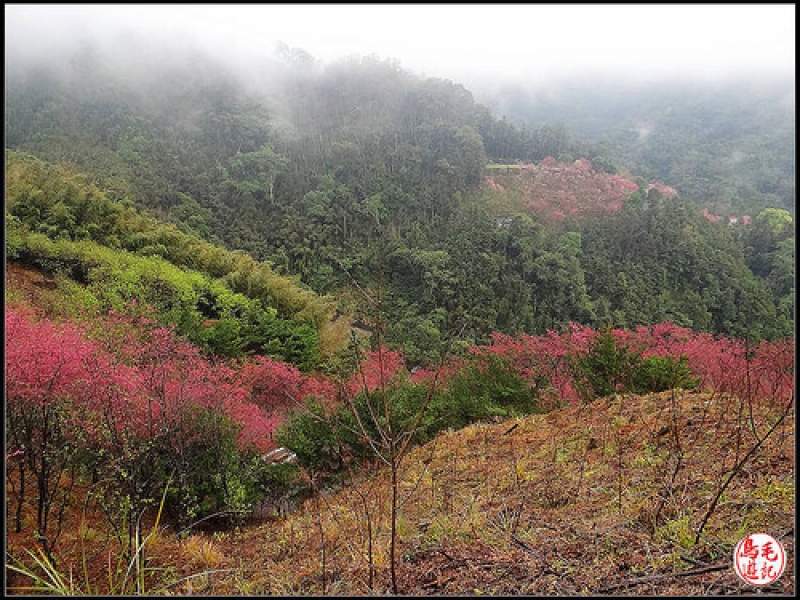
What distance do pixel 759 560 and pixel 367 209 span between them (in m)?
30.4

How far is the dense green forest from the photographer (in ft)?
52.2

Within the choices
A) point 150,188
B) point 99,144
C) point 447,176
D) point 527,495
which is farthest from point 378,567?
point 99,144

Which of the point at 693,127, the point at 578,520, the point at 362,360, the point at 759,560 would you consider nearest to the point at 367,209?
the point at 362,360

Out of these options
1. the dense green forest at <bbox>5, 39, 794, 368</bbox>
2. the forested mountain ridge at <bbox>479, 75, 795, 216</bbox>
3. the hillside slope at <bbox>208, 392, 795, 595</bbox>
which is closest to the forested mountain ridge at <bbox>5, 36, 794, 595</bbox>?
the hillside slope at <bbox>208, 392, 795, 595</bbox>

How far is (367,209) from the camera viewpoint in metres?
30.8

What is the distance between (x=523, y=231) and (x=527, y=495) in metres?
26.7

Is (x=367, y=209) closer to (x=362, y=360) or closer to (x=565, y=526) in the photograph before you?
(x=362, y=360)

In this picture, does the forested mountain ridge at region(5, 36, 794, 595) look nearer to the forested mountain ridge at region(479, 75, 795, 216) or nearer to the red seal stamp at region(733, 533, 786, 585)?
the red seal stamp at region(733, 533, 786, 585)

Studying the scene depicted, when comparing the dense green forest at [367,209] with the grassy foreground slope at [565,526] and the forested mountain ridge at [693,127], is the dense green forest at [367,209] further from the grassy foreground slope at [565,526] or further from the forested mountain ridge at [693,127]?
the grassy foreground slope at [565,526]

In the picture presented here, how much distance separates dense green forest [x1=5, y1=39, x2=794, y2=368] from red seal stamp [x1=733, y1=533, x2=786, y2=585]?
1126 cm

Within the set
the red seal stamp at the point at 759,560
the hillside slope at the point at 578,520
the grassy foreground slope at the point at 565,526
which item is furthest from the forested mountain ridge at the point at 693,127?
the red seal stamp at the point at 759,560

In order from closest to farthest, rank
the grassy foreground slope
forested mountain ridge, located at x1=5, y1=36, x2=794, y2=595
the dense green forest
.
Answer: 1. the grassy foreground slope
2. forested mountain ridge, located at x1=5, y1=36, x2=794, y2=595
3. the dense green forest

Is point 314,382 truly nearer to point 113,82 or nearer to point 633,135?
point 113,82

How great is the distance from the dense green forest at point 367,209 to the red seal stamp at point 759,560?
1126 centimetres
